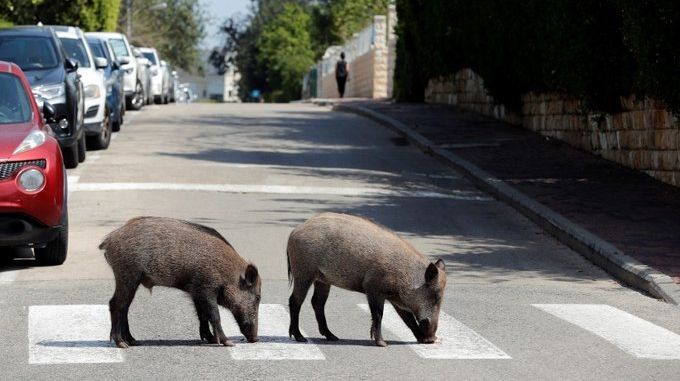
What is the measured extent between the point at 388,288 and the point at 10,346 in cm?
235

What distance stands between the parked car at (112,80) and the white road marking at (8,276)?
12440 mm

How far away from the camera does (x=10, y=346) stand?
9.09 metres

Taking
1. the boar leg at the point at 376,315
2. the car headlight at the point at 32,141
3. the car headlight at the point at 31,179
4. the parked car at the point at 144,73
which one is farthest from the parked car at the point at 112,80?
the boar leg at the point at 376,315

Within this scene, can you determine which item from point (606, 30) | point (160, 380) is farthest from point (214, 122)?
point (160, 380)

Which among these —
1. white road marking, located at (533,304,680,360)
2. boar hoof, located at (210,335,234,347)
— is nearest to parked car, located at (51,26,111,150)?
white road marking, located at (533,304,680,360)

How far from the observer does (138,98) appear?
1462 inches

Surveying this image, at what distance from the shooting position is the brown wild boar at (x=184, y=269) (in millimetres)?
8797

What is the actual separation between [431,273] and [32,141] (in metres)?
4.93

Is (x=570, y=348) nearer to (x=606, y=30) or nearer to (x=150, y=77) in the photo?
(x=606, y=30)

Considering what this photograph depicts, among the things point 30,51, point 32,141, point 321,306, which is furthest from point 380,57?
point 321,306

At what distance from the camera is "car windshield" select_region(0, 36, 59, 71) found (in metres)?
20.5

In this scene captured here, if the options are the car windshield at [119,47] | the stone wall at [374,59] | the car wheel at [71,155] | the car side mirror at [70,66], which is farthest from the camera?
the stone wall at [374,59]

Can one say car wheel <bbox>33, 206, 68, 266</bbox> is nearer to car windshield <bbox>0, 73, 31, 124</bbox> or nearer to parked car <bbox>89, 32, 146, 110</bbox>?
car windshield <bbox>0, 73, 31, 124</bbox>

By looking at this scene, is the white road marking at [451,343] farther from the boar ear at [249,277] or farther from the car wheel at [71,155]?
the car wheel at [71,155]
